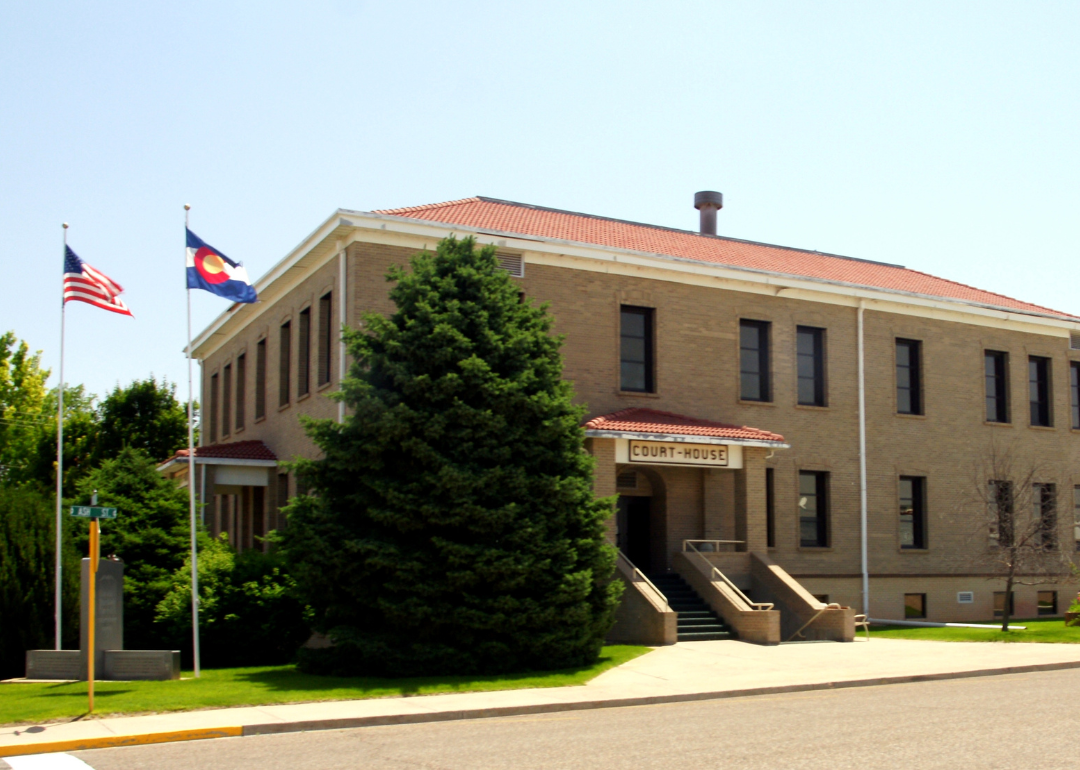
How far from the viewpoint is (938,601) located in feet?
94.7

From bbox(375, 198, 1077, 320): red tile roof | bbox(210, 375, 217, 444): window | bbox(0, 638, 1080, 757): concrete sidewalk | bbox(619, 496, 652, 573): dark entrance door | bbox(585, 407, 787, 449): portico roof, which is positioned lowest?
bbox(0, 638, 1080, 757): concrete sidewalk

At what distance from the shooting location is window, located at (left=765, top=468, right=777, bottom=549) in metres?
26.5

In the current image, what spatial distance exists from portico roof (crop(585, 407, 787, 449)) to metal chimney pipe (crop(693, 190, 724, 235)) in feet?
33.4

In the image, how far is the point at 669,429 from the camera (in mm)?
23422

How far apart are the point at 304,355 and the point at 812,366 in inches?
498

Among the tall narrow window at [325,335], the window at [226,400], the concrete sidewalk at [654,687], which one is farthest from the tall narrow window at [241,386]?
the concrete sidewalk at [654,687]

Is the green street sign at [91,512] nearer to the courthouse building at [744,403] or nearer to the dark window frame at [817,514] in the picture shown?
the courthouse building at [744,403]

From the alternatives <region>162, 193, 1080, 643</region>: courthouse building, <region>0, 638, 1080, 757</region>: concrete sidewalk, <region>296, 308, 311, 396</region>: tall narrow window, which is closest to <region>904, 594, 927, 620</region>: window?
<region>162, 193, 1080, 643</region>: courthouse building

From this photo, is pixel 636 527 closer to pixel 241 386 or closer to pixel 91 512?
pixel 241 386

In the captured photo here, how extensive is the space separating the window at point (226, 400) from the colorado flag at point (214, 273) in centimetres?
1680

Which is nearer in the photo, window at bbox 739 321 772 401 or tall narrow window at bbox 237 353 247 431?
window at bbox 739 321 772 401

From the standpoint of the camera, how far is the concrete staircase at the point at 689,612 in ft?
71.2

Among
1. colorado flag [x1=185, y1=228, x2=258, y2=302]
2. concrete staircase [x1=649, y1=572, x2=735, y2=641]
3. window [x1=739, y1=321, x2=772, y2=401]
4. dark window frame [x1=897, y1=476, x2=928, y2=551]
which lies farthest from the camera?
dark window frame [x1=897, y1=476, x2=928, y2=551]

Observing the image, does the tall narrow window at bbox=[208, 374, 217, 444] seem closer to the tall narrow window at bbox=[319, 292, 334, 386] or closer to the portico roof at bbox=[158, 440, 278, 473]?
the portico roof at bbox=[158, 440, 278, 473]
